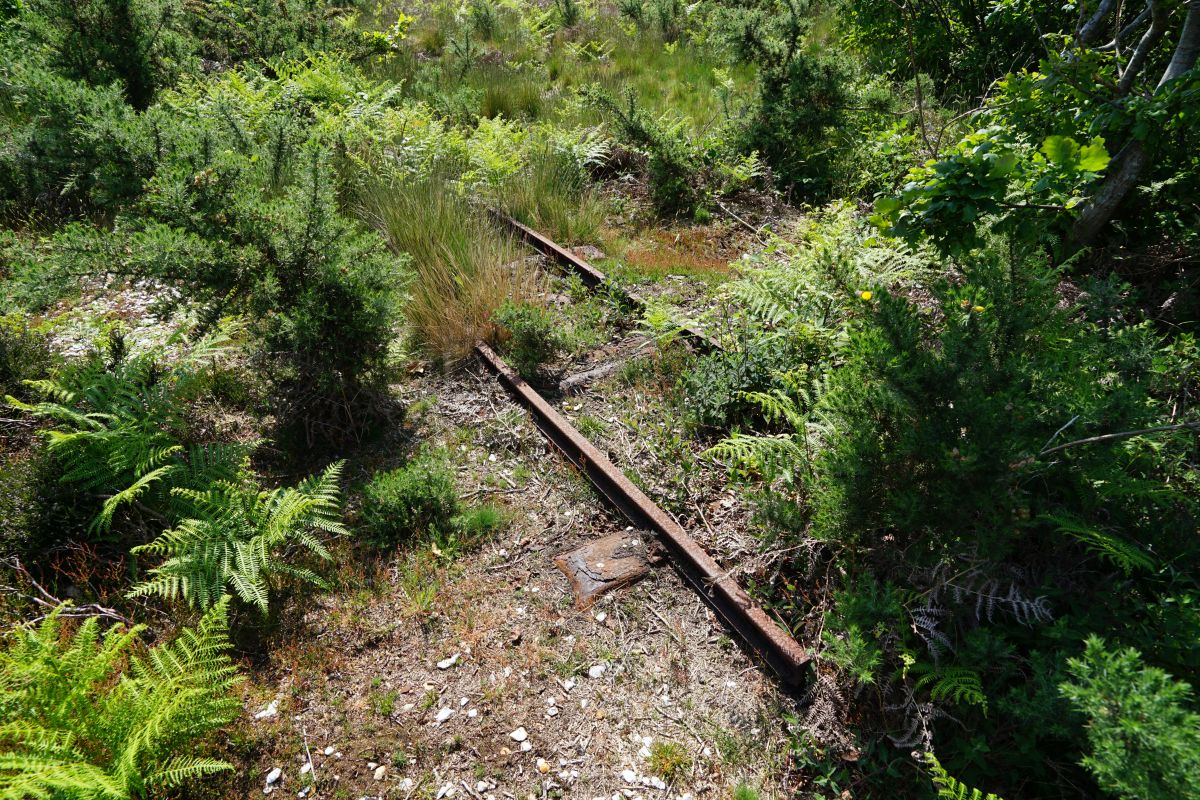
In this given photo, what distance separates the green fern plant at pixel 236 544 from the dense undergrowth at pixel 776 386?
0.08 feet

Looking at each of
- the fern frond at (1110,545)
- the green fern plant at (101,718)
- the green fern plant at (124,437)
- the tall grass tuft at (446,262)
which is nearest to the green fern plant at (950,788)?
the fern frond at (1110,545)

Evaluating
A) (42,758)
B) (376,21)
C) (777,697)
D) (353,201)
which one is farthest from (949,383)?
(376,21)

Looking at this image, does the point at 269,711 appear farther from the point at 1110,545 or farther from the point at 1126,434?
the point at 1126,434

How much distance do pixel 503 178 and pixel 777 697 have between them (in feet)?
20.1

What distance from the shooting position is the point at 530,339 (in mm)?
4922

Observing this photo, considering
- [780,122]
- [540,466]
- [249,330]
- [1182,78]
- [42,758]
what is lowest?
[540,466]

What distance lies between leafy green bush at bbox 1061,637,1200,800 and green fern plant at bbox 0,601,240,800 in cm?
289

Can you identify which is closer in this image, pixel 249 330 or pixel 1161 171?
pixel 249 330

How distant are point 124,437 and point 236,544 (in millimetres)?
1016

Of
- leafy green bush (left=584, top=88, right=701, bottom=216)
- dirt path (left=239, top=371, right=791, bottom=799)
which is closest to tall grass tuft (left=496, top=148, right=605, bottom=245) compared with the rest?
leafy green bush (left=584, top=88, right=701, bottom=216)

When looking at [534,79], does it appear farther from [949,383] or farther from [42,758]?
[42,758]

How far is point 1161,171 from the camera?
4812 mm

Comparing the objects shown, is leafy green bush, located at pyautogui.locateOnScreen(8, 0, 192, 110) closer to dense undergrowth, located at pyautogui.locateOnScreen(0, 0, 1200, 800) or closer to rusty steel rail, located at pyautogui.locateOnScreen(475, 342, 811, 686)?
dense undergrowth, located at pyautogui.locateOnScreen(0, 0, 1200, 800)

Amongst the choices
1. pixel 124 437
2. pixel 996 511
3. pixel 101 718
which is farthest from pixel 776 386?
pixel 124 437
